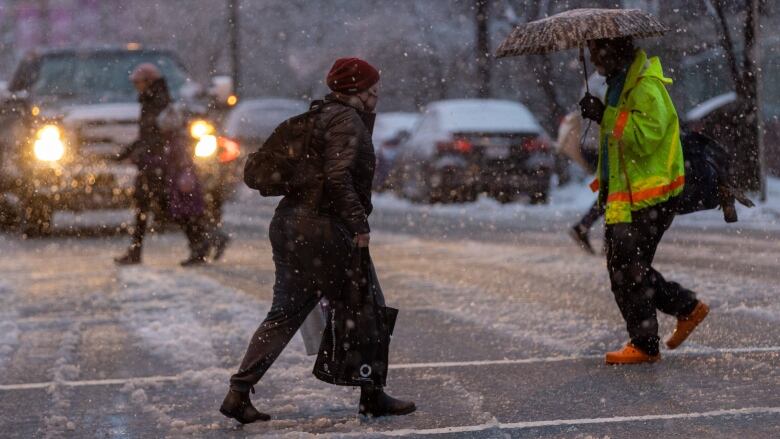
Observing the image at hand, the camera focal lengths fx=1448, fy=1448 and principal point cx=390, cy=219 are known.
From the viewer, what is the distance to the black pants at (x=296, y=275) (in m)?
5.81

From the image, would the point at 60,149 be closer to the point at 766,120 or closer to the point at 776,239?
Answer: the point at 776,239

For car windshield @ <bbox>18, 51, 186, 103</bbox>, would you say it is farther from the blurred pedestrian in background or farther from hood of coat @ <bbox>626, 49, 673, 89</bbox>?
hood of coat @ <bbox>626, 49, 673, 89</bbox>

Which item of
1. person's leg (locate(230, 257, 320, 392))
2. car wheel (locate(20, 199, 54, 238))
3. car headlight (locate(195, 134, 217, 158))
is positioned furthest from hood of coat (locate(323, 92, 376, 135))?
car wheel (locate(20, 199, 54, 238))

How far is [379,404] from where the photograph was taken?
19.6ft

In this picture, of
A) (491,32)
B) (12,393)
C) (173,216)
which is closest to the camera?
(12,393)

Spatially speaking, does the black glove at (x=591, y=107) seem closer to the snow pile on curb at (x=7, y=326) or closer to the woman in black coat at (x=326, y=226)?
the woman in black coat at (x=326, y=226)

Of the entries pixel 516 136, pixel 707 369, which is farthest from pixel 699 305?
pixel 516 136

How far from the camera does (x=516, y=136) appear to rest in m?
21.6

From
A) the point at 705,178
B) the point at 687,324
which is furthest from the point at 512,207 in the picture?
the point at 705,178

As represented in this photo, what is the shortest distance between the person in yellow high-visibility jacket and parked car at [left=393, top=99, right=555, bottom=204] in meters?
14.3

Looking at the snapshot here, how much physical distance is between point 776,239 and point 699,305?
→ 7822 mm

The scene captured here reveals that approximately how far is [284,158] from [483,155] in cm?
1601

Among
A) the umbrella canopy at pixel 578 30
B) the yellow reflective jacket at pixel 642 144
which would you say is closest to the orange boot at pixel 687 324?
the yellow reflective jacket at pixel 642 144

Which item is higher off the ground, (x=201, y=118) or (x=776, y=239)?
(x=201, y=118)
